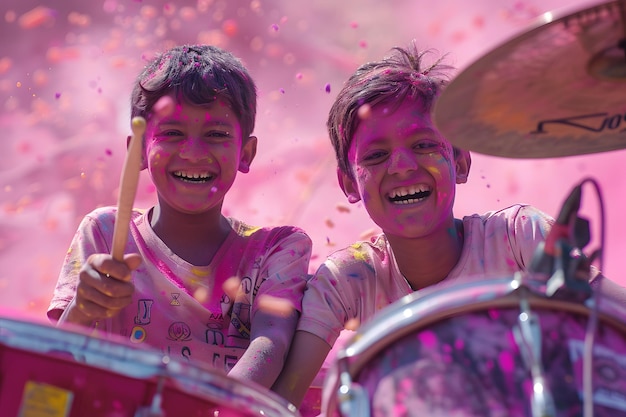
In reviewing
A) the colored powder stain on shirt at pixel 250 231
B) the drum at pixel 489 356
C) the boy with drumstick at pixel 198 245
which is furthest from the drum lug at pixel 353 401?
the colored powder stain on shirt at pixel 250 231

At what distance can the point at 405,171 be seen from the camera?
1703 mm

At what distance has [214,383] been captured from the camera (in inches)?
36.4

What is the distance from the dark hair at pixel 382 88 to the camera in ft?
5.89

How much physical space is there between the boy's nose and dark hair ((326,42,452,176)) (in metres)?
0.13

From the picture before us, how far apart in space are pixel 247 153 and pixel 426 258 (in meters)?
0.53

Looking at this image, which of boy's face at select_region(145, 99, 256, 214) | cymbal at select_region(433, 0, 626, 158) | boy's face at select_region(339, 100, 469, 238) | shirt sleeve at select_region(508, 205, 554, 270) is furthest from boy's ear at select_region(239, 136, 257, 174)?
cymbal at select_region(433, 0, 626, 158)

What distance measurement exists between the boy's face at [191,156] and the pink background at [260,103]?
1121 millimetres

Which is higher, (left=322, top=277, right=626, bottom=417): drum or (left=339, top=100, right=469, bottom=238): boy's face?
(left=339, top=100, right=469, bottom=238): boy's face

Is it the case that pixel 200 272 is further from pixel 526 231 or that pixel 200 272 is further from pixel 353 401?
pixel 353 401

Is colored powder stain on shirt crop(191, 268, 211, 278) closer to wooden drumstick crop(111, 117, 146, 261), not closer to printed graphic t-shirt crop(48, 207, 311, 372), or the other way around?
printed graphic t-shirt crop(48, 207, 311, 372)

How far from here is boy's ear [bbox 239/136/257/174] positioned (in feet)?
6.48

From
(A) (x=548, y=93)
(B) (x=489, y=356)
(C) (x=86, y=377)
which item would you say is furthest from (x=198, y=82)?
(B) (x=489, y=356)

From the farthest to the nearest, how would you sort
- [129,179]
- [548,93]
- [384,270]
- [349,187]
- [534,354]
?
[349,187]
[384,270]
[548,93]
[129,179]
[534,354]

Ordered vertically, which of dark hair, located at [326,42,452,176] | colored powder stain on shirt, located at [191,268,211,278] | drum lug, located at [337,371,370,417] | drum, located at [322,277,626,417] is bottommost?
drum lug, located at [337,371,370,417]
